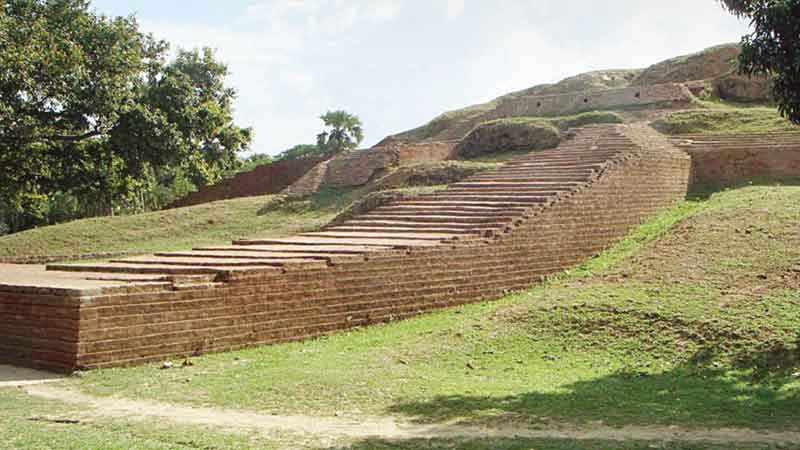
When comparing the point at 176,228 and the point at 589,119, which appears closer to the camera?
the point at 176,228

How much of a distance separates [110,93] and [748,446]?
10684 mm

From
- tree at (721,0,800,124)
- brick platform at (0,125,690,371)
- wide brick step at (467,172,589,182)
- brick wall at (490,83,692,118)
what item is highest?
brick wall at (490,83,692,118)

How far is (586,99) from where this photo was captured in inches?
877

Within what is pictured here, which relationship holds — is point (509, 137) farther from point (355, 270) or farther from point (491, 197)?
point (355, 270)

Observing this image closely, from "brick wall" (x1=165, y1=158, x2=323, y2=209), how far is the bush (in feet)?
26.1

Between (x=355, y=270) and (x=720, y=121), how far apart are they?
11.4 metres

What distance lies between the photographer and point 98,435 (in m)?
4.84

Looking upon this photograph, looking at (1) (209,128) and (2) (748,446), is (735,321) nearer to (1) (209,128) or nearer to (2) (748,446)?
(2) (748,446)

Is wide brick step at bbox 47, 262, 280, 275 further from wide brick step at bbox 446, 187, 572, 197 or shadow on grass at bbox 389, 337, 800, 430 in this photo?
wide brick step at bbox 446, 187, 572, 197

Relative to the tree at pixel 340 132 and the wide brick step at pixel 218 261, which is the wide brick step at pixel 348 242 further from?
the tree at pixel 340 132

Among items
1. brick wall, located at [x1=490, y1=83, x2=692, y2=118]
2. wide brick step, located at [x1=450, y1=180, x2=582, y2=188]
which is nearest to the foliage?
wide brick step, located at [x1=450, y1=180, x2=582, y2=188]

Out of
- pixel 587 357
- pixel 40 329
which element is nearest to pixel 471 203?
pixel 587 357

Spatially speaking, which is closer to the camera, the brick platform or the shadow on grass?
the shadow on grass

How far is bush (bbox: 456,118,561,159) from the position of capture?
18188mm
